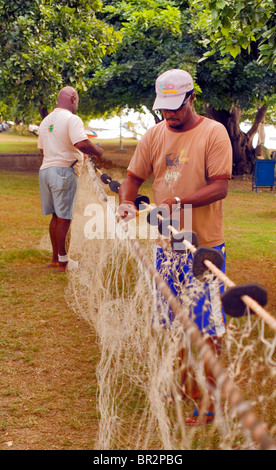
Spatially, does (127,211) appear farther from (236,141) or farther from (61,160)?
(236,141)

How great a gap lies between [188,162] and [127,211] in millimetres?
458

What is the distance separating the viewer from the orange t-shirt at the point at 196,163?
324 centimetres

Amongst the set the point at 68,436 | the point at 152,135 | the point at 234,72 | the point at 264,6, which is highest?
the point at 234,72

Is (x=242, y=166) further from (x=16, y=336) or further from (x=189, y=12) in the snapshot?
(x=16, y=336)

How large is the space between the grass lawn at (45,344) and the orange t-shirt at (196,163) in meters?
1.32

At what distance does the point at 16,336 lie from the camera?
481 cm

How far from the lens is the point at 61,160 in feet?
20.7

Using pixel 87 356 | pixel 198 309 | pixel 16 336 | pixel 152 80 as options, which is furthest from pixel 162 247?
pixel 152 80

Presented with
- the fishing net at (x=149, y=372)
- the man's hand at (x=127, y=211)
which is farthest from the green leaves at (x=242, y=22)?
the man's hand at (x=127, y=211)

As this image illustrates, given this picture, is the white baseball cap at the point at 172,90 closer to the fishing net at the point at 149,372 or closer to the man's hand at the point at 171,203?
the man's hand at the point at 171,203

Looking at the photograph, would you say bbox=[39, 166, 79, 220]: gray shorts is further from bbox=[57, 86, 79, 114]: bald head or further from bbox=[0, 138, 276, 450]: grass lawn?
bbox=[0, 138, 276, 450]: grass lawn

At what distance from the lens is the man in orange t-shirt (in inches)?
126

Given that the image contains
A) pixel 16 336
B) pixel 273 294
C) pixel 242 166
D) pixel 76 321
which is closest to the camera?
pixel 16 336
